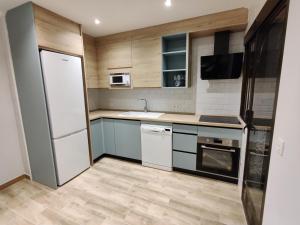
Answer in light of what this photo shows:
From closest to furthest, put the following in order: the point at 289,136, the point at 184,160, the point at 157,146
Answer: the point at 289,136 → the point at 184,160 → the point at 157,146

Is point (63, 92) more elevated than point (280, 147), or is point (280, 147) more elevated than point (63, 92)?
point (63, 92)

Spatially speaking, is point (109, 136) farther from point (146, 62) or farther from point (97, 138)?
point (146, 62)

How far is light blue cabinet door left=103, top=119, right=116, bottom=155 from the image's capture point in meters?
3.08

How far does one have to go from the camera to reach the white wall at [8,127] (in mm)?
2275

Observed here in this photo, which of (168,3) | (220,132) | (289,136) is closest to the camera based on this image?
(289,136)

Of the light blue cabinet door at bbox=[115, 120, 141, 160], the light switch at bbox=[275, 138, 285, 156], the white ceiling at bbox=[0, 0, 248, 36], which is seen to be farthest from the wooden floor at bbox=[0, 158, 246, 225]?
the white ceiling at bbox=[0, 0, 248, 36]

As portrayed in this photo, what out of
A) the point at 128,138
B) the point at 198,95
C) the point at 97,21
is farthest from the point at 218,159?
the point at 97,21

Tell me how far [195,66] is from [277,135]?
6.77 feet

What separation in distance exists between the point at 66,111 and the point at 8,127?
966mm

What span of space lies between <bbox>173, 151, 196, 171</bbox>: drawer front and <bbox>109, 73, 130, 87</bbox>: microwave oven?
1.62m

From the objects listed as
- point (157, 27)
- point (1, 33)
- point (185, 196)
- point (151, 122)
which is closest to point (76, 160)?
point (151, 122)

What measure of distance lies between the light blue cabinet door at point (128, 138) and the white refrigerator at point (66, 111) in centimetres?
61

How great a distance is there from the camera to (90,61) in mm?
3156

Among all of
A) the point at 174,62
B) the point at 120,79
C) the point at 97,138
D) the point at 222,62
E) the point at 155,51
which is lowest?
the point at 97,138
